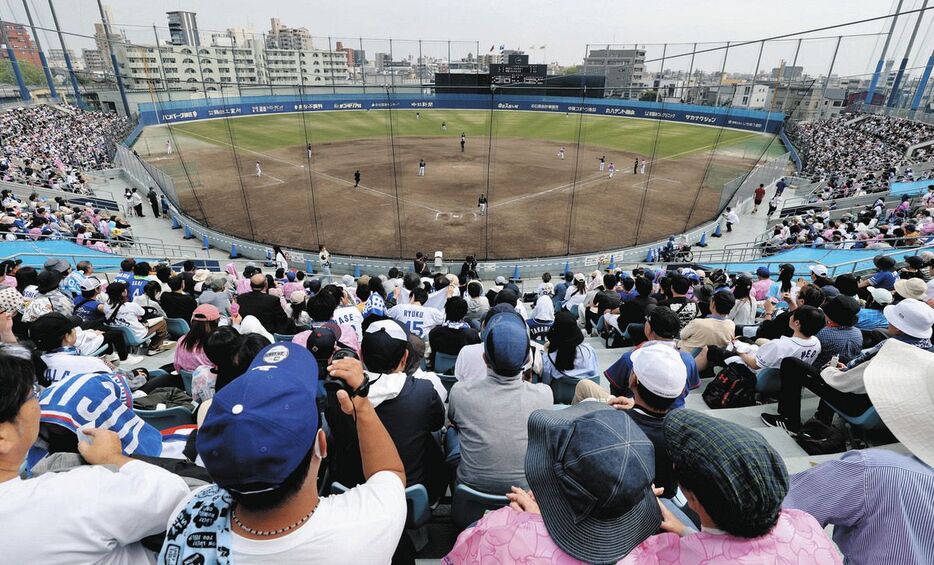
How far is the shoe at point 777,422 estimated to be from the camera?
150 inches

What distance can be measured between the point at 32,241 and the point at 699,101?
4632cm

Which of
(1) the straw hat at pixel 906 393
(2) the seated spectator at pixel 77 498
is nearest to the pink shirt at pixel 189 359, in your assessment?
(2) the seated spectator at pixel 77 498

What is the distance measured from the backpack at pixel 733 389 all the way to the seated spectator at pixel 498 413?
2608mm

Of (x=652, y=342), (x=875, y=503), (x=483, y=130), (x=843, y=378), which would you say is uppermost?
(x=875, y=503)

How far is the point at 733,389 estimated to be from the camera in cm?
439

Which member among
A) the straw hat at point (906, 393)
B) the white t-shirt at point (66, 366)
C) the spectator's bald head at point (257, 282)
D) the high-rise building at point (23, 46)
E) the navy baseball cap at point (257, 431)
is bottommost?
Result: the spectator's bald head at point (257, 282)

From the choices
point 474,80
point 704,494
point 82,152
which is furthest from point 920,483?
point 474,80

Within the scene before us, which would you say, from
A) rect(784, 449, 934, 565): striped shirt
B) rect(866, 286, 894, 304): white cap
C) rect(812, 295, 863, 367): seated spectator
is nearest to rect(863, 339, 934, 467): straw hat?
rect(784, 449, 934, 565): striped shirt

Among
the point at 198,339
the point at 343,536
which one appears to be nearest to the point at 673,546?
the point at 343,536

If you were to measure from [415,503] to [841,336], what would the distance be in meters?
4.22

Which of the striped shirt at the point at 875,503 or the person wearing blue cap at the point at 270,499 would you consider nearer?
the person wearing blue cap at the point at 270,499

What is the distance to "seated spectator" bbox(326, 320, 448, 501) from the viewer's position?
2.46 meters

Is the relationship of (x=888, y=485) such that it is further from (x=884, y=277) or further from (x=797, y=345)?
(x=884, y=277)

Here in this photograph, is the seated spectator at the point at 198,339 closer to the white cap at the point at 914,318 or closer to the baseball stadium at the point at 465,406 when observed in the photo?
the baseball stadium at the point at 465,406
